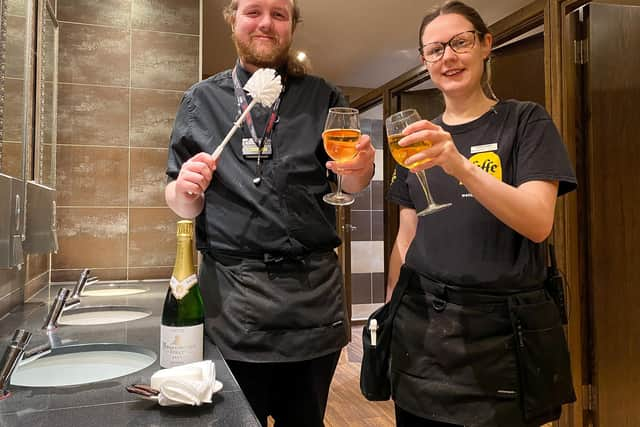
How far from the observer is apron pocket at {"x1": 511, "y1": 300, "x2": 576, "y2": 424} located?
3.17 ft

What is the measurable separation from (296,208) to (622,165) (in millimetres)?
1919

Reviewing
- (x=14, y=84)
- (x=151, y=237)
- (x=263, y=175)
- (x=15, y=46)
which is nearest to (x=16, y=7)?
(x=15, y=46)

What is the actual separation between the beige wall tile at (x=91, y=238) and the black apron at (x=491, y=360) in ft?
6.35

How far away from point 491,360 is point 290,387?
44 cm

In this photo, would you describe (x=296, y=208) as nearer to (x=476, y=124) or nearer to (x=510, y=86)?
(x=476, y=124)

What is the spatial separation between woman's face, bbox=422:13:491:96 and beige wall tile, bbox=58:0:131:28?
6.64ft

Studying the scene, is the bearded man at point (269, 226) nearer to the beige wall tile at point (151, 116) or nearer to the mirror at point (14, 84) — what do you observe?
the mirror at point (14, 84)

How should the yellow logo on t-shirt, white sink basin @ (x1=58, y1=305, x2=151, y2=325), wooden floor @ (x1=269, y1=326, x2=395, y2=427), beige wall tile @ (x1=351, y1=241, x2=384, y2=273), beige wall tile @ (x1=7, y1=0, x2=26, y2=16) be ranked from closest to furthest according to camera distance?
the yellow logo on t-shirt < beige wall tile @ (x1=7, y1=0, x2=26, y2=16) < white sink basin @ (x1=58, y1=305, x2=151, y2=325) < wooden floor @ (x1=269, y1=326, x2=395, y2=427) < beige wall tile @ (x1=351, y1=241, x2=384, y2=273)

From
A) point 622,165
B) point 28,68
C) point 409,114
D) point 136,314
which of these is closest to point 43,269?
point 136,314

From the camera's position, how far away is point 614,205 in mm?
2281

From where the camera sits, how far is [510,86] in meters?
3.04

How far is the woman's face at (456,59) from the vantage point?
3.61 feet

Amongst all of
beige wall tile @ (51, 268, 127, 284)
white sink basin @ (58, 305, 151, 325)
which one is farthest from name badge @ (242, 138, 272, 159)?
beige wall tile @ (51, 268, 127, 284)

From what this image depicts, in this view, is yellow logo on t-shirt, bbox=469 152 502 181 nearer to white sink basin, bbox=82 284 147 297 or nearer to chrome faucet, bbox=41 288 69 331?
chrome faucet, bbox=41 288 69 331
